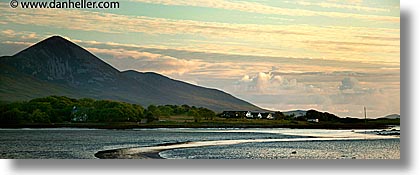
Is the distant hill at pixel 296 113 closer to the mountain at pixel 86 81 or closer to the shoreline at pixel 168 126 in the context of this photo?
the shoreline at pixel 168 126

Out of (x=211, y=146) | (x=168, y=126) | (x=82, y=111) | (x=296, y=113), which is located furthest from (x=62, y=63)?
(x=296, y=113)

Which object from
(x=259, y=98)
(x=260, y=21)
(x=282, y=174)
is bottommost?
(x=282, y=174)

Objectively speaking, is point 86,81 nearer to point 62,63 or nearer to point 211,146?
point 62,63

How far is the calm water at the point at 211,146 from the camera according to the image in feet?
40.4

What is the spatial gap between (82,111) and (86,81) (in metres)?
0.32

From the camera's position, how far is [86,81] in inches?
493

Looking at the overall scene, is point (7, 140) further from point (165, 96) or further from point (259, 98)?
point (259, 98)

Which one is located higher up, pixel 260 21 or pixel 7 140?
pixel 260 21

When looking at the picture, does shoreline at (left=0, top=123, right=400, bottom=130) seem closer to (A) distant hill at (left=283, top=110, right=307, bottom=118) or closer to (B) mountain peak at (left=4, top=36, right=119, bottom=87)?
(A) distant hill at (left=283, top=110, right=307, bottom=118)

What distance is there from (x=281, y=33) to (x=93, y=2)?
1.98 metres

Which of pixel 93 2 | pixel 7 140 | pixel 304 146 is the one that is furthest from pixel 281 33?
pixel 7 140

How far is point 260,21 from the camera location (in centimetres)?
1242

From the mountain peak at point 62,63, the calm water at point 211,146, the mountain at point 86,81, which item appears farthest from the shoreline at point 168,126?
the mountain peak at point 62,63

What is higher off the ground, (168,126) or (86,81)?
Answer: (86,81)
